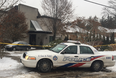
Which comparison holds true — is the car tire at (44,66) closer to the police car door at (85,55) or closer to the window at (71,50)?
the window at (71,50)

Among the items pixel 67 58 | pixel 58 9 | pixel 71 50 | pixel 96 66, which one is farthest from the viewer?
pixel 58 9

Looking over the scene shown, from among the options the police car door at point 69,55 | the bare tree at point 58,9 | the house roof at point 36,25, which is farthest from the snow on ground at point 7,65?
the house roof at point 36,25

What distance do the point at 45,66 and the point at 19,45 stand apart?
1228 cm

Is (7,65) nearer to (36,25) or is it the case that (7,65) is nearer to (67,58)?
(67,58)

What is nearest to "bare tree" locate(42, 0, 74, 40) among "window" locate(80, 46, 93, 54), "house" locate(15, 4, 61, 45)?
"house" locate(15, 4, 61, 45)

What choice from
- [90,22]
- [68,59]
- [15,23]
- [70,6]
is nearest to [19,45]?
[15,23]

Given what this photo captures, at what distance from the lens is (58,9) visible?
1769 cm

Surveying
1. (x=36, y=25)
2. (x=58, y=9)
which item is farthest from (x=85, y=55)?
(x=36, y=25)

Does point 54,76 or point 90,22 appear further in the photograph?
point 90,22

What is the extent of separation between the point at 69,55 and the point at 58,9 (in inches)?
477

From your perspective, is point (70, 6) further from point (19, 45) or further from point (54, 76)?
point (54, 76)

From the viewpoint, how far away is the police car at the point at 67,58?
246 inches

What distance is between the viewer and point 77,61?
6.75 metres

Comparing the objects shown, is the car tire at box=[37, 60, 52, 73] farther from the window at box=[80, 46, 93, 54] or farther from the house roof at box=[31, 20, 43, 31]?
the house roof at box=[31, 20, 43, 31]
